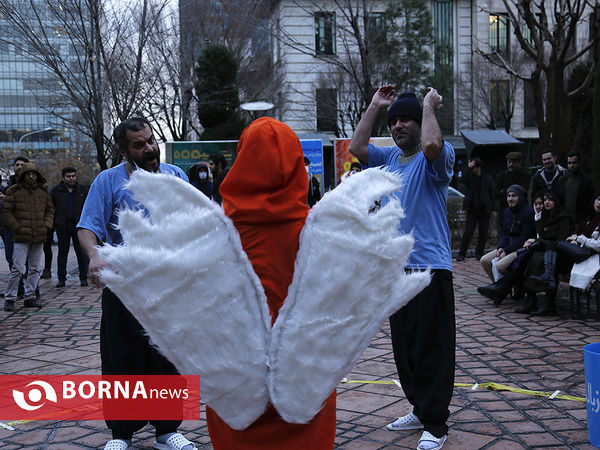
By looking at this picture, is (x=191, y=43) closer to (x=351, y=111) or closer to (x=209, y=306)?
(x=351, y=111)

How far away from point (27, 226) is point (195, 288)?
318 inches

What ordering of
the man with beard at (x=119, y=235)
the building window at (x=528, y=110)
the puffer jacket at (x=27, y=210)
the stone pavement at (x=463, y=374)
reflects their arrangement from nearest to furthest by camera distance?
the man with beard at (x=119, y=235)
the stone pavement at (x=463, y=374)
the puffer jacket at (x=27, y=210)
the building window at (x=528, y=110)

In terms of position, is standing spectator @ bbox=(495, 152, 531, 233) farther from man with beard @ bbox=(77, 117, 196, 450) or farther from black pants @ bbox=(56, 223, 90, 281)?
man with beard @ bbox=(77, 117, 196, 450)

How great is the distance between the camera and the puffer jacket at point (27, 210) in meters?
9.04

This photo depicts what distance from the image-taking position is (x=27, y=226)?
908 centimetres

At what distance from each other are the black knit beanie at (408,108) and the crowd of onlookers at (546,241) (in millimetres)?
4396

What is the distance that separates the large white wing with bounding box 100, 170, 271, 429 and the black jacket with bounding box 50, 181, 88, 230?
32.1 ft

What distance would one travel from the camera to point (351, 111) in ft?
91.7

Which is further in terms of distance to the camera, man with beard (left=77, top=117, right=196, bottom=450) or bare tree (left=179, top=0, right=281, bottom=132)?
bare tree (left=179, top=0, right=281, bottom=132)

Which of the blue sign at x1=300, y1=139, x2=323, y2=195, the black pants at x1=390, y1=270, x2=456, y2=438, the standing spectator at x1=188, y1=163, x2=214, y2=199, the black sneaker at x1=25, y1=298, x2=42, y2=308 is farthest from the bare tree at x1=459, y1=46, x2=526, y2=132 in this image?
the black pants at x1=390, y1=270, x2=456, y2=438

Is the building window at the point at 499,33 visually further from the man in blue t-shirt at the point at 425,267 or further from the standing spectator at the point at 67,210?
the man in blue t-shirt at the point at 425,267

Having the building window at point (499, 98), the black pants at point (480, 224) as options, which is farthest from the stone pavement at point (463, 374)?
the building window at point (499, 98)

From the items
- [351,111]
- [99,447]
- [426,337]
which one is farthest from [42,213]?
[351,111]

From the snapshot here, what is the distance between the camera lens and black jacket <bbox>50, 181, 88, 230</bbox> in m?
11.1
